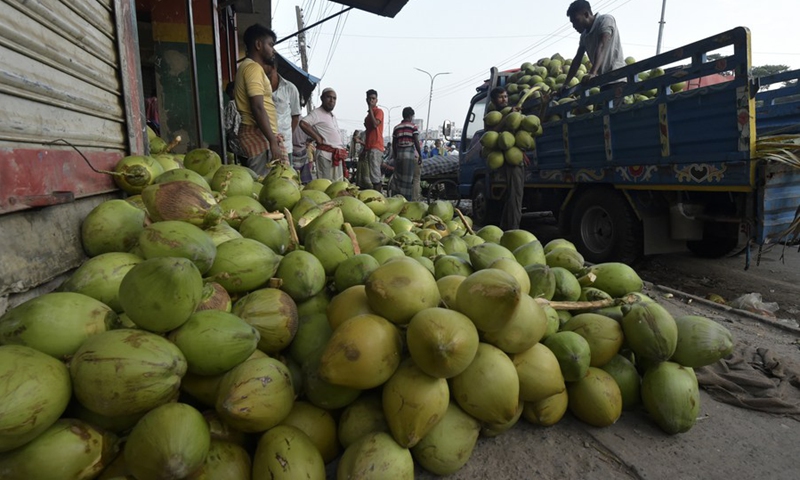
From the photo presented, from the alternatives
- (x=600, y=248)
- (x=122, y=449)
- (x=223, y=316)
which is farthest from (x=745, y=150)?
(x=122, y=449)

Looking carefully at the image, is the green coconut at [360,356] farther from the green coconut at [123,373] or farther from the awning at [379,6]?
the awning at [379,6]

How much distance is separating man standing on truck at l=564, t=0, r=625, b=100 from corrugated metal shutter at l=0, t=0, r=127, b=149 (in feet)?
17.6

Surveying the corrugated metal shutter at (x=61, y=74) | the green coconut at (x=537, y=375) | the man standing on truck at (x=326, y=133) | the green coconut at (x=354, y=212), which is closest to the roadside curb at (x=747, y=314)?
the green coconut at (x=537, y=375)

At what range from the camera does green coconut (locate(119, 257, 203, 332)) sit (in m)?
1.25

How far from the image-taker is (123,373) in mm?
1130

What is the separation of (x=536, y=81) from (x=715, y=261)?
12.4ft

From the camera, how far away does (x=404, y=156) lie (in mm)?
9258

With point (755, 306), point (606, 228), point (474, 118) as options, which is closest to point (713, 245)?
point (606, 228)

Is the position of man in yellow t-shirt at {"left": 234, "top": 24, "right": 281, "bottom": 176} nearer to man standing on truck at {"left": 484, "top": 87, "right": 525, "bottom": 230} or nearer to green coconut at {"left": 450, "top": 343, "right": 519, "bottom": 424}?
man standing on truck at {"left": 484, "top": 87, "right": 525, "bottom": 230}

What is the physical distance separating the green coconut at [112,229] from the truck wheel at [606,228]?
5.12 m

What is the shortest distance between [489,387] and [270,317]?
2.50ft

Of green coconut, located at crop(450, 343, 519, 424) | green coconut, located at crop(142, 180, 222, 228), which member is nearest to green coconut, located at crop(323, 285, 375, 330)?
green coconut, located at crop(450, 343, 519, 424)

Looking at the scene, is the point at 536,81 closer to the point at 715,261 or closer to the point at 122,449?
the point at 715,261

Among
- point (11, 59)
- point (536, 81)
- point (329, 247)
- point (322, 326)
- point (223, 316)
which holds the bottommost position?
point (322, 326)
